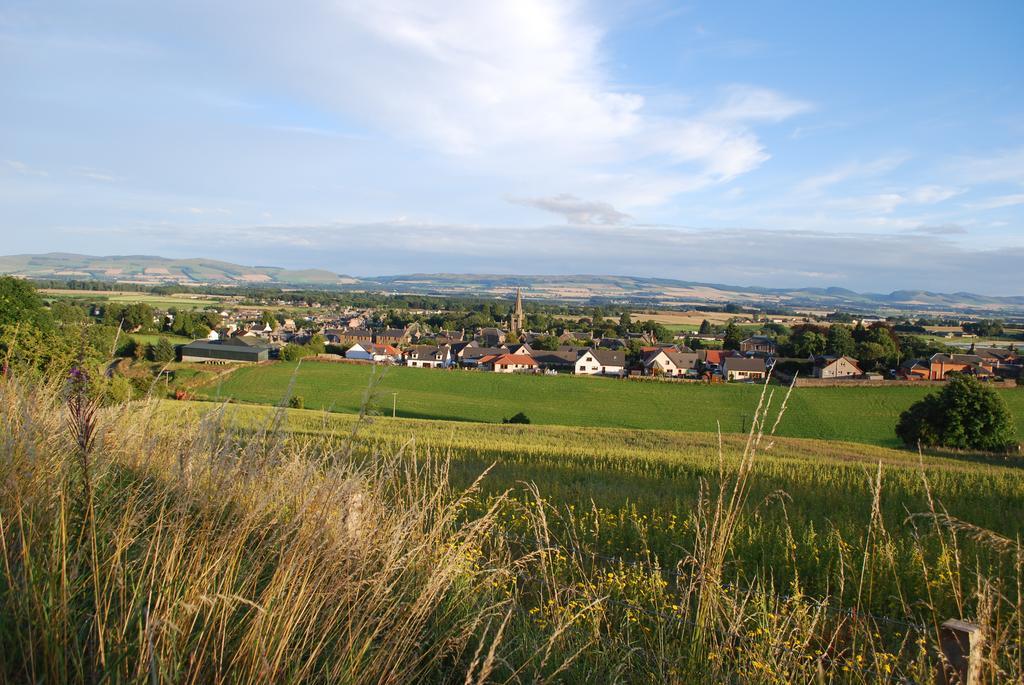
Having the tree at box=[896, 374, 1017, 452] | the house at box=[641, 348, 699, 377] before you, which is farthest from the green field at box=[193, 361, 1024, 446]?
the house at box=[641, 348, 699, 377]

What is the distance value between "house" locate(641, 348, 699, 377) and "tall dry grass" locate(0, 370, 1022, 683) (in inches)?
2739

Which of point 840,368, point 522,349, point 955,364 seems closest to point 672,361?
point 522,349

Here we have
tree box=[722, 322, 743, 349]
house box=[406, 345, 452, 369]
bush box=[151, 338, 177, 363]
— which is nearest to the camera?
bush box=[151, 338, 177, 363]

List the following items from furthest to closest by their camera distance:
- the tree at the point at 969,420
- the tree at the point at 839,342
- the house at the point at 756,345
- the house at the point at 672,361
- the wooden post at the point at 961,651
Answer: the house at the point at 756,345, the house at the point at 672,361, the tree at the point at 839,342, the tree at the point at 969,420, the wooden post at the point at 961,651

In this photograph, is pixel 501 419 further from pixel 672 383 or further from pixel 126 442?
pixel 126 442

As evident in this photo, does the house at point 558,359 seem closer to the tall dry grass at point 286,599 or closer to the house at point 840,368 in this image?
the house at point 840,368

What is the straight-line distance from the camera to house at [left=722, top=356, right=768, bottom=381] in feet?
204

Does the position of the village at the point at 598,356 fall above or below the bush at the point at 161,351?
below

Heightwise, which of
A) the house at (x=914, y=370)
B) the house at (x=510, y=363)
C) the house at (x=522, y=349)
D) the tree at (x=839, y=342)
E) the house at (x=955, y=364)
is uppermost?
the tree at (x=839, y=342)

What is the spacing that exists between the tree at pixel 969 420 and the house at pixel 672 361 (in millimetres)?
41464

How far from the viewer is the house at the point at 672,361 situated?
7281 centimetres

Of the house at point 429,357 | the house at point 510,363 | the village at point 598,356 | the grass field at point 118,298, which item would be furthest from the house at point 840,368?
the grass field at point 118,298

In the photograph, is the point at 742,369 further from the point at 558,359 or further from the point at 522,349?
the point at 522,349

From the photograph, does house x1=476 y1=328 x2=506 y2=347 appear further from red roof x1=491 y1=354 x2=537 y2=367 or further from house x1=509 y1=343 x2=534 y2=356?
red roof x1=491 y1=354 x2=537 y2=367
